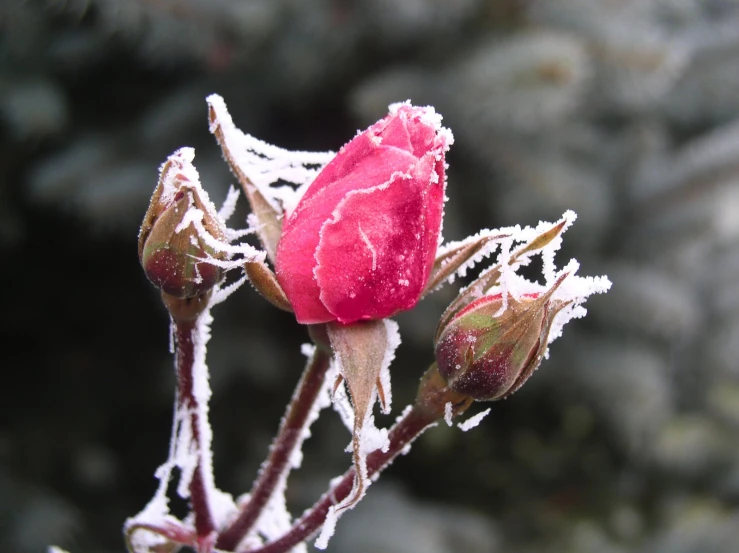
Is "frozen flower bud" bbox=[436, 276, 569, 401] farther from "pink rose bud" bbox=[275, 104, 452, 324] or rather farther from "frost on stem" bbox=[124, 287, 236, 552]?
"frost on stem" bbox=[124, 287, 236, 552]

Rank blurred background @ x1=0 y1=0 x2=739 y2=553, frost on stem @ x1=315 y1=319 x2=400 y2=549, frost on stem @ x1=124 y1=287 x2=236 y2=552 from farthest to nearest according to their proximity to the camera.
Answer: blurred background @ x1=0 y1=0 x2=739 y2=553 < frost on stem @ x1=124 y1=287 x2=236 y2=552 < frost on stem @ x1=315 y1=319 x2=400 y2=549

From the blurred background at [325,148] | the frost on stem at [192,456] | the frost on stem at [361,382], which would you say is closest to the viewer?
the frost on stem at [361,382]

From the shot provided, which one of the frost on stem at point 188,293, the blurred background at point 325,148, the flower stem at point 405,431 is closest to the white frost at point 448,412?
the flower stem at point 405,431

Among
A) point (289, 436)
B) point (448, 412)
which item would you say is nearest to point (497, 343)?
point (448, 412)

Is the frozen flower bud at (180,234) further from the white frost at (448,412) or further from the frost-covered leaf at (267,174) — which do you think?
the white frost at (448,412)

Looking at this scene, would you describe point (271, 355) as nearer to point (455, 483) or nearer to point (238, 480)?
point (238, 480)

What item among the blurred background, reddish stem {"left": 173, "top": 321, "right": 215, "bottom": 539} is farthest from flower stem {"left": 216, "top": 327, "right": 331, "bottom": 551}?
the blurred background
